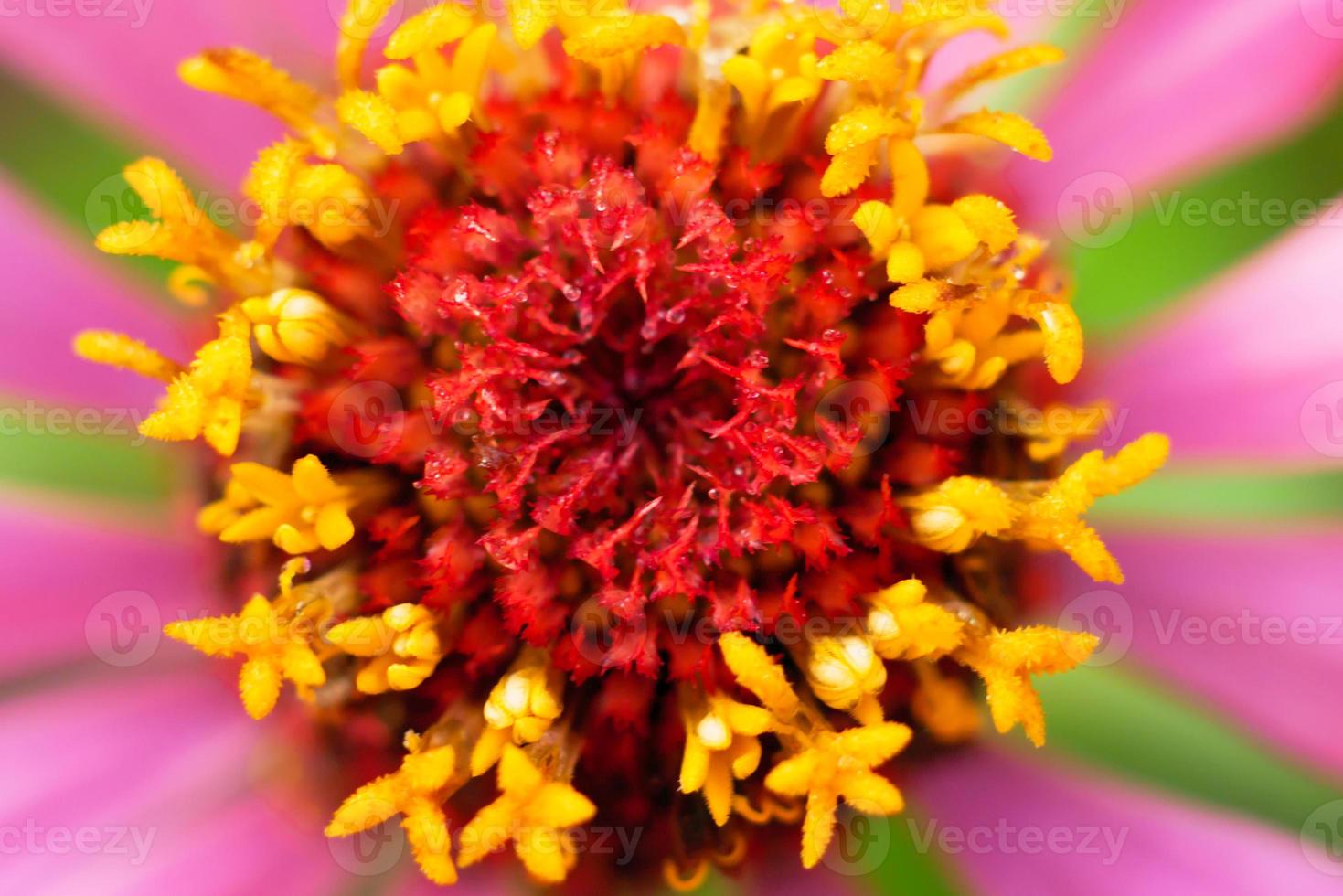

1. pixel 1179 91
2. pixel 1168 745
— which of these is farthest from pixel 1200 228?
pixel 1168 745

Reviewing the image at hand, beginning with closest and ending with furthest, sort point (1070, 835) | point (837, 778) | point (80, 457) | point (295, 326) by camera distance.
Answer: point (837, 778), point (295, 326), point (1070, 835), point (80, 457)

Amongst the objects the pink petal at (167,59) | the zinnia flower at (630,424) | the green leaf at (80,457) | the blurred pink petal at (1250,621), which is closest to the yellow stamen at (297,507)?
the zinnia flower at (630,424)

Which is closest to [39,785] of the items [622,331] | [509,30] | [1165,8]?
[622,331]

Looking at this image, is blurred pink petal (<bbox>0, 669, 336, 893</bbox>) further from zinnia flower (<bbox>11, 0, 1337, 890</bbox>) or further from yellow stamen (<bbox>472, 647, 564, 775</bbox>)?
yellow stamen (<bbox>472, 647, 564, 775</bbox>)

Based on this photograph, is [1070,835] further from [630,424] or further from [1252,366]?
[630,424]

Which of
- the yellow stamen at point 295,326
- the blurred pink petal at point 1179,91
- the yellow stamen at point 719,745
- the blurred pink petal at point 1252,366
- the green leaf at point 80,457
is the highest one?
the blurred pink petal at point 1179,91

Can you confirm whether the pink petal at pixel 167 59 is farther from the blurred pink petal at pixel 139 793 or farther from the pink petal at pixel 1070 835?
the pink petal at pixel 1070 835
